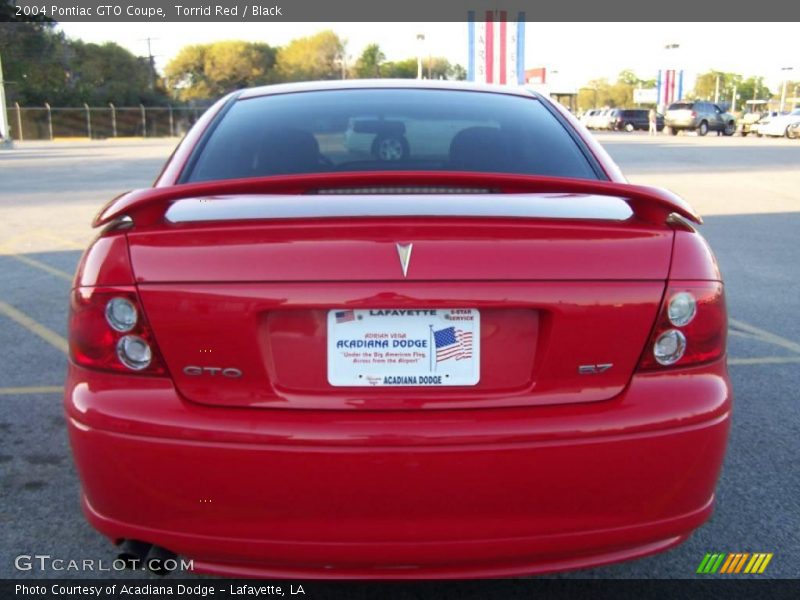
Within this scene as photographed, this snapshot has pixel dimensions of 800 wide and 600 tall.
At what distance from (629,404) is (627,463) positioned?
145 mm

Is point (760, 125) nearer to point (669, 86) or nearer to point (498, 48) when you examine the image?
point (498, 48)

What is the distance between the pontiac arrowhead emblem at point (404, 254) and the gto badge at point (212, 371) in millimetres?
478

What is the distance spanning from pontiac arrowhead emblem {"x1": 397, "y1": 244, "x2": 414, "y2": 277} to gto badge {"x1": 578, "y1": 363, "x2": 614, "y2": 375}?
0.50 metres

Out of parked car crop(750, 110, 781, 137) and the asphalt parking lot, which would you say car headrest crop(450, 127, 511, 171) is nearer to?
the asphalt parking lot

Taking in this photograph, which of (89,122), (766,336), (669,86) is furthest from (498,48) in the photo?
(669,86)

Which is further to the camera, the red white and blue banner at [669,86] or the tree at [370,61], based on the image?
the tree at [370,61]

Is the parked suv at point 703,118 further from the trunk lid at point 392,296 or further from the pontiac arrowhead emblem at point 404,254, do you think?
the pontiac arrowhead emblem at point 404,254

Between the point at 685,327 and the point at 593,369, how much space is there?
278 mm

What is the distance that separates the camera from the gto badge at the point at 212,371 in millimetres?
2047

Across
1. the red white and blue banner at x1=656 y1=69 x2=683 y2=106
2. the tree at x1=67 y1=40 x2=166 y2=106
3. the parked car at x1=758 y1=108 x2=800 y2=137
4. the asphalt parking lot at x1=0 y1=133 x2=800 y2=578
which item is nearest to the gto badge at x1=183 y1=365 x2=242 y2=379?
the asphalt parking lot at x1=0 y1=133 x2=800 y2=578

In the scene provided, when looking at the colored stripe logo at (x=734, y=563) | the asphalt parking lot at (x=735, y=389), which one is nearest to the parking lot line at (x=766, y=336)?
the asphalt parking lot at (x=735, y=389)

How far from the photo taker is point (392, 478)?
1.99m

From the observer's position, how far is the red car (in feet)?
6.55

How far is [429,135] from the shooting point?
11.7 feet
